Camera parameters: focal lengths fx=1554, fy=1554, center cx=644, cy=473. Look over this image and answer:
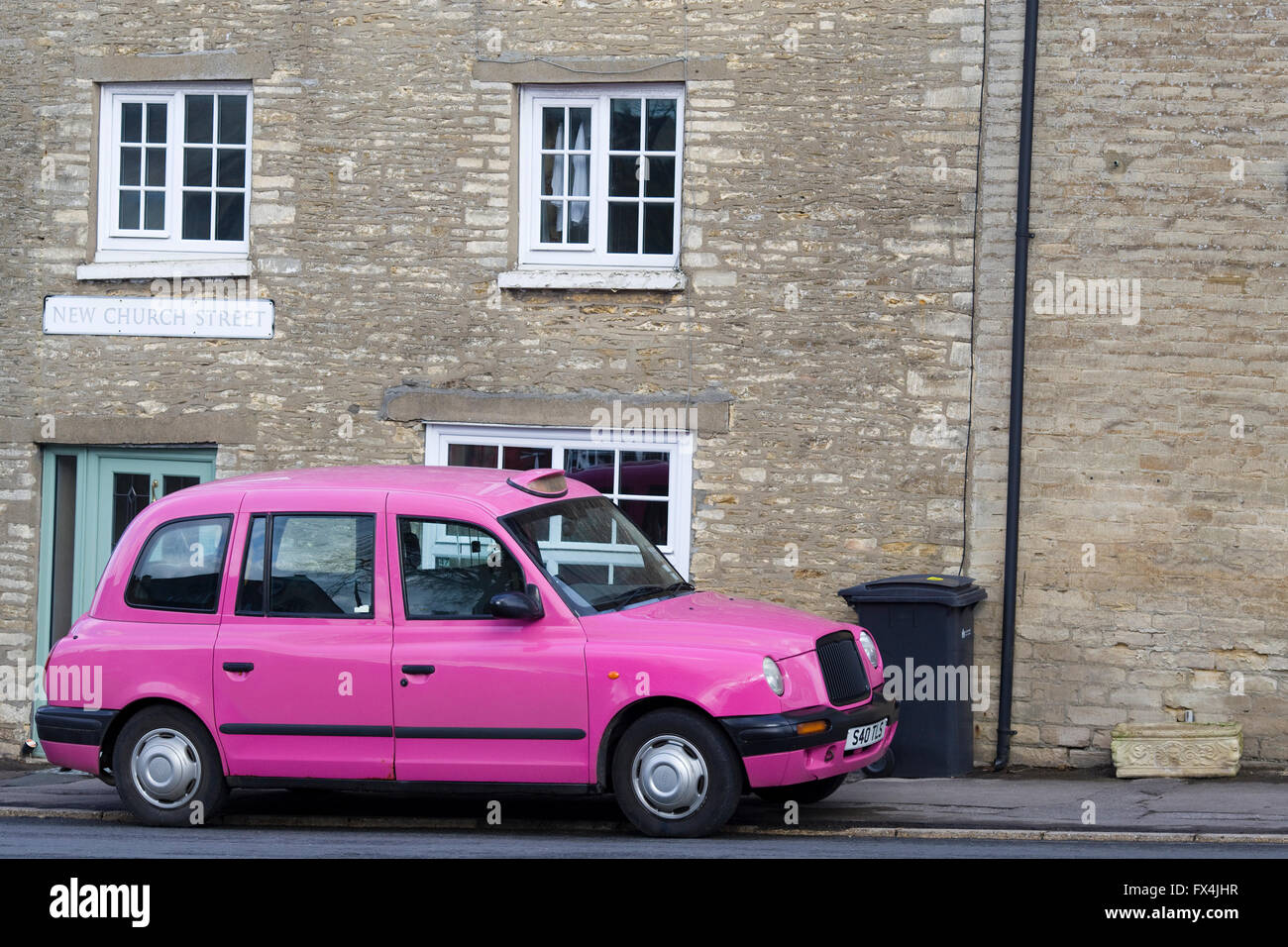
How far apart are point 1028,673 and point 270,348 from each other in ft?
19.8

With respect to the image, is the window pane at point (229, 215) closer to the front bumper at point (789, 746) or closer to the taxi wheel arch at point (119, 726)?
the taxi wheel arch at point (119, 726)

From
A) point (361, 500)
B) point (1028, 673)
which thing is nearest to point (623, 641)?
point (361, 500)

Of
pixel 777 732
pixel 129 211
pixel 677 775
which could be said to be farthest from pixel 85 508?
pixel 777 732

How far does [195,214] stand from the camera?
39.9ft

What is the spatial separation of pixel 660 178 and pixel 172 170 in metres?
3.85

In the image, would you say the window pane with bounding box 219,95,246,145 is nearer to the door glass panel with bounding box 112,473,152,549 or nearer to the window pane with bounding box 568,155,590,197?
the window pane with bounding box 568,155,590,197

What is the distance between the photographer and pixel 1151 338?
34.1ft

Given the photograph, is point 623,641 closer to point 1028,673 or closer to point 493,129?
point 1028,673

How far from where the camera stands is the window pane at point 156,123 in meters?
12.2

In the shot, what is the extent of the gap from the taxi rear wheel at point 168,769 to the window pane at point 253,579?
2.17 feet

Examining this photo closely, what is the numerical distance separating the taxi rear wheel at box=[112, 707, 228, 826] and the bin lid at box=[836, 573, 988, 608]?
4187 mm

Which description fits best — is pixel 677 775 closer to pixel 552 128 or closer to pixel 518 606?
pixel 518 606

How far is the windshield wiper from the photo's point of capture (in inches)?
313

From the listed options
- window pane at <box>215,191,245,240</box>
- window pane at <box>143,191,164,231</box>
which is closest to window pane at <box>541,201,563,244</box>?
window pane at <box>215,191,245,240</box>
